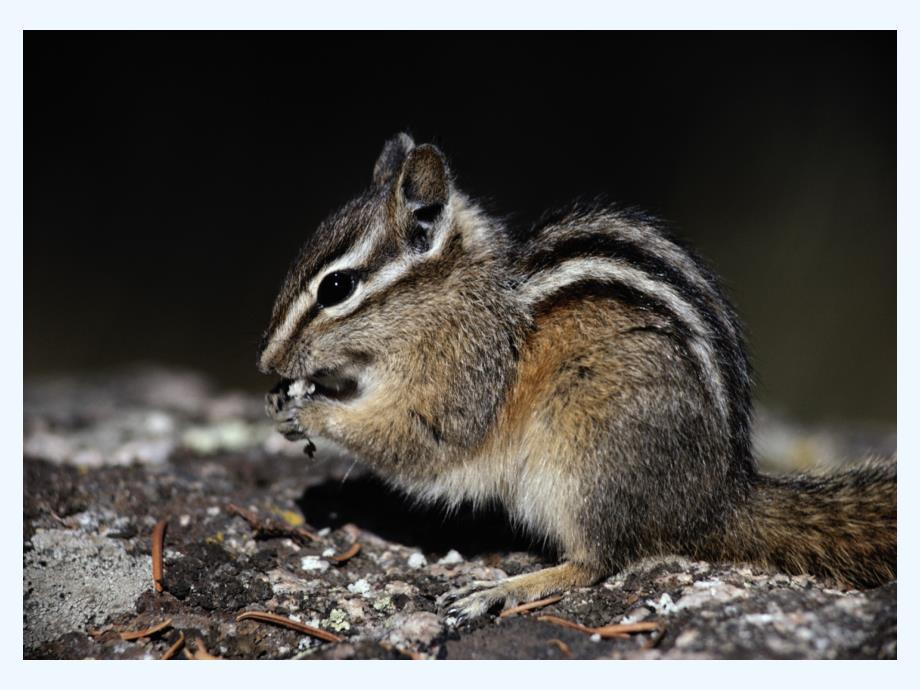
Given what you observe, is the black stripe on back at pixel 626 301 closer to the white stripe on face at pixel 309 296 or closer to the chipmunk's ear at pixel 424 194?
the chipmunk's ear at pixel 424 194

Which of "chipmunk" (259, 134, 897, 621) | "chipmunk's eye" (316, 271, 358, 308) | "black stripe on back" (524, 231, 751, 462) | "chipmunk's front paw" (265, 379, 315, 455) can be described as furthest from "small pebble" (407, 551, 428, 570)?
"black stripe on back" (524, 231, 751, 462)

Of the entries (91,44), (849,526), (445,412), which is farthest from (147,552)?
(91,44)

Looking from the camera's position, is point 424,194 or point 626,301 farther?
point 424,194

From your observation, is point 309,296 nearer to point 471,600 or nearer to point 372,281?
point 372,281

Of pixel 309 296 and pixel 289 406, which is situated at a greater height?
pixel 309 296

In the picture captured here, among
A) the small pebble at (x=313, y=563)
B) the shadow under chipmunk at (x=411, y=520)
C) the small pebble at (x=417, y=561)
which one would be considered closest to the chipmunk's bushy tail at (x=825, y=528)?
the shadow under chipmunk at (x=411, y=520)

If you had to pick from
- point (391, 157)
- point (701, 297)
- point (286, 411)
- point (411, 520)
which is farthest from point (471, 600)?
point (391, 157)
